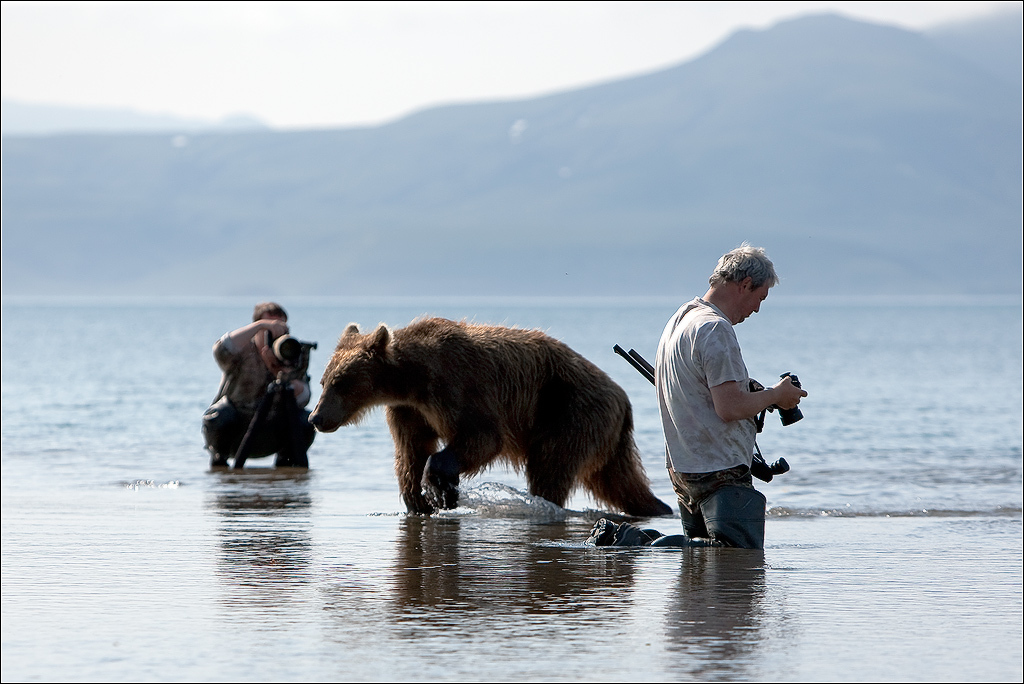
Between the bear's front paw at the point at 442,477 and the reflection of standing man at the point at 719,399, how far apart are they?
166 cm

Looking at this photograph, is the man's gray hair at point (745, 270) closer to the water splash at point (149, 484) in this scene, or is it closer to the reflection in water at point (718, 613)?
the reflection in water at point (718, 613)

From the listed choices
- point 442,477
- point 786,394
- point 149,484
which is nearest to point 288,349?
point 149,484

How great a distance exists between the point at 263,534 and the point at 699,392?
2766mm

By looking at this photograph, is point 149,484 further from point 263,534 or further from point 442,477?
point 442,477

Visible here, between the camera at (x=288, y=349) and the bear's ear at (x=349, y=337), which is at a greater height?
the camera at (x=288, y=349)

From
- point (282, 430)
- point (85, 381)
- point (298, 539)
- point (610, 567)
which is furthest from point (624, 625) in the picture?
point (85, 381)

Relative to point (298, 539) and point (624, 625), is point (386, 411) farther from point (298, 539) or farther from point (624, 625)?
point (624, 625)

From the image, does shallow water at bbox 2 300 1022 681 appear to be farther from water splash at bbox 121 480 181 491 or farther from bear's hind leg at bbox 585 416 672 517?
bear's hind leg at bbox 585 416 672 517

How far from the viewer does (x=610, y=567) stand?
21.2ft

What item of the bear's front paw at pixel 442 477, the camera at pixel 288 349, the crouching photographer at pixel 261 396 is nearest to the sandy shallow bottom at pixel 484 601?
the bear's front paw at pixel 442 477

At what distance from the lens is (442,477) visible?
8.07 m

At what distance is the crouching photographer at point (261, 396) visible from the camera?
38.8 ft

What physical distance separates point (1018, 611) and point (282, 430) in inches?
304

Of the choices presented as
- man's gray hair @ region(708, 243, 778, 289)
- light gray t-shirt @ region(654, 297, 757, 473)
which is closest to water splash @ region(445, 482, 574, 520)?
light gray t-shirt @ region(654, 297, 757, 473)
